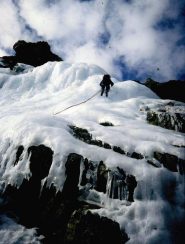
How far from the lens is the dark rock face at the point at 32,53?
2588 cm

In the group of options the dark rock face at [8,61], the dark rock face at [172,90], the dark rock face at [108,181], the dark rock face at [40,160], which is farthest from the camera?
the dark rock face at [8,61]

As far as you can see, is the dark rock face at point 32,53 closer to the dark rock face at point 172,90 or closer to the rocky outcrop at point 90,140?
the dark rock face at point 172,90

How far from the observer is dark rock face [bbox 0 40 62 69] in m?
25.9

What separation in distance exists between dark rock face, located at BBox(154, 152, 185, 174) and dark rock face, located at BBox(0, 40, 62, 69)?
76.9ft

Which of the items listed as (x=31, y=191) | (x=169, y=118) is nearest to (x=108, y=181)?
(x=31, y=191)

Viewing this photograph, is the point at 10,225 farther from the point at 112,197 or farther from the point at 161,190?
the point at 161,190

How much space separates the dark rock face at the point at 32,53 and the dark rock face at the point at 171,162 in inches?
923

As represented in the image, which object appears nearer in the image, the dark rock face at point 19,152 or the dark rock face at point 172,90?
the dark rock face at point 19,152

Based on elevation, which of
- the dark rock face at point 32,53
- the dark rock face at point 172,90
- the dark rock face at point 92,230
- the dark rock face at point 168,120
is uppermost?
the dark rock face at point 32,53

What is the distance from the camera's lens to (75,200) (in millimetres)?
4895

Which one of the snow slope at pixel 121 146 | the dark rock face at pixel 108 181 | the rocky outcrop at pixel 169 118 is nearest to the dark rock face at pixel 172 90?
the snow slope at pixel 121 146

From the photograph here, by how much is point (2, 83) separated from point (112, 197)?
15274 mm

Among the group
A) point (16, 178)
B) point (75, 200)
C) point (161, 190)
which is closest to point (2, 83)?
point (16, 178)

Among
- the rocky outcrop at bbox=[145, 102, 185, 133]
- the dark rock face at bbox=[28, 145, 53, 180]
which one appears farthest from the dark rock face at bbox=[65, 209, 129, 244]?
the rocky outcrop at bbox=[145, 102, 185, 133]
